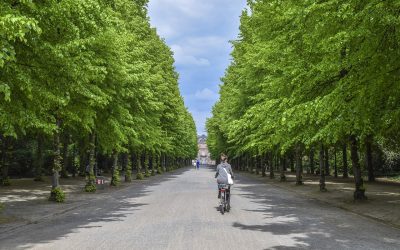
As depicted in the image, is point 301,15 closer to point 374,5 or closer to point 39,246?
point 374,5

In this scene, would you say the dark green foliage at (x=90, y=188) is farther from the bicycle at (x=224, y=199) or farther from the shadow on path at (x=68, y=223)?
the bicycle at (x=224, y=199)

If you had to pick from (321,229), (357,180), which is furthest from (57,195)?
(357,180)

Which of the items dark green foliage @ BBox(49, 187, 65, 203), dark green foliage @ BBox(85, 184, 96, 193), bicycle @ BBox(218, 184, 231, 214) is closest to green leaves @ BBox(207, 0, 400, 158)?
bicycle @ BBox(218, 184, 231, 214)

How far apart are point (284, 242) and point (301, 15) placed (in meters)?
6.86

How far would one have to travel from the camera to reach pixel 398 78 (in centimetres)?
1220

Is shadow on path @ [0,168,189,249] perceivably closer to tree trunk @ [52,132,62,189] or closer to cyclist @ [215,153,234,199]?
tree trunk @ [52,132,62,189]

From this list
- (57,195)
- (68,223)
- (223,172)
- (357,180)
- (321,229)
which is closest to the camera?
(321,229)

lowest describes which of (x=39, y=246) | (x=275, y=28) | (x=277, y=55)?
(x=39, y=246)

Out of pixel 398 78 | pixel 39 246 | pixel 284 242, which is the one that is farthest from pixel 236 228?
pixel 398 78

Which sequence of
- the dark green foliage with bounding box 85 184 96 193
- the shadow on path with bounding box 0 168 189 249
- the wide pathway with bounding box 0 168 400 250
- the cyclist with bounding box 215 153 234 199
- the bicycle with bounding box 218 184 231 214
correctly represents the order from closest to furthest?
the wide pathway with bounding box 0 168 400 250 → the shadow on path with bounding box 0 168 189 249 → the bicycle with bounding box 218 184 231 214 → the cyclist with bounding box 215 153 234 199 → the dark green foliage with bounding box 85 184 96 193

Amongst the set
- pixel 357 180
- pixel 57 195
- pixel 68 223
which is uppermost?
pixel 357 180

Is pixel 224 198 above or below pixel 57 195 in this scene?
above

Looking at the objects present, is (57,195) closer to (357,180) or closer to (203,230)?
(203,230)

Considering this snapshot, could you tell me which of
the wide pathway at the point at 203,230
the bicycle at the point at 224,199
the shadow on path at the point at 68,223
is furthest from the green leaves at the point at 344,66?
the shadow on path at the point at 68,223
